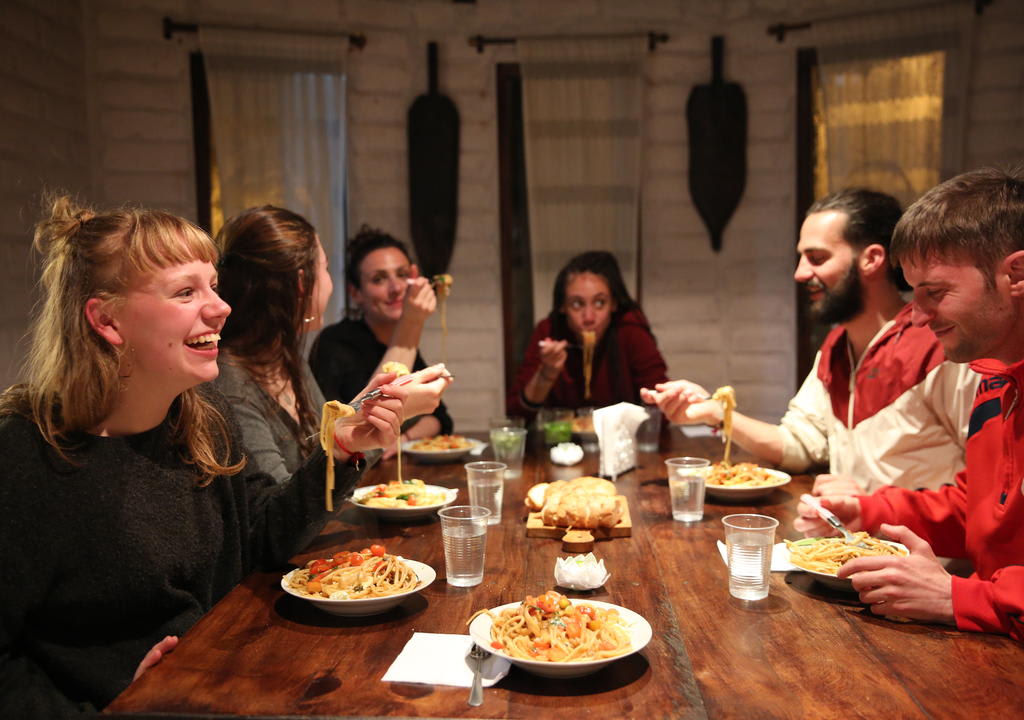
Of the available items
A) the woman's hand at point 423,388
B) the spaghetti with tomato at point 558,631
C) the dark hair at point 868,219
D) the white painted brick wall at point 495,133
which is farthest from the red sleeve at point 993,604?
the white painted brick wall at point 495,133

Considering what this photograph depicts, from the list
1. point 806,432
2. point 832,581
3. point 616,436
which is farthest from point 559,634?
point 806,432

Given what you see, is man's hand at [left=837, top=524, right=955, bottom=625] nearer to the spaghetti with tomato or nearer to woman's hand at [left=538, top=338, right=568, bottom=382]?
the spaghetti with tomato

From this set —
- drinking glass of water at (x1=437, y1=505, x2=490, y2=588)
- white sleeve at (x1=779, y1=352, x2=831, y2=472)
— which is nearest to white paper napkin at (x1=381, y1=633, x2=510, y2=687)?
drinking glass of water at (x1=437, y1=505, x2=490, y2=588)

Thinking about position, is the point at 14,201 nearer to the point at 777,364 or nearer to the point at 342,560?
the point at 342,560

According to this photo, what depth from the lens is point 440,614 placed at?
152cm

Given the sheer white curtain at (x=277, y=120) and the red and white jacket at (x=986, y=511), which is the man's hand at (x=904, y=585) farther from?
the sheer white curtain at (x=277, y=120)

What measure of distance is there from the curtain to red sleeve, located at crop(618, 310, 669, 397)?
52.7 inches

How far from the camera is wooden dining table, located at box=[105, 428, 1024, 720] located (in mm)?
1173

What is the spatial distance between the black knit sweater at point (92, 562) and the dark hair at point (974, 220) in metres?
1.50

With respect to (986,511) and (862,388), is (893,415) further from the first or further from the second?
(986,511)

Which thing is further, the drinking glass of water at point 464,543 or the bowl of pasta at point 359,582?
the drinking glass of water at point 464,543

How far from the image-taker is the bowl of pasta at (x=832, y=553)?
5.19 ft

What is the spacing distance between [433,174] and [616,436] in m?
2.63

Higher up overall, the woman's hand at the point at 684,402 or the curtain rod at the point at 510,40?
the curtain rod at the point at 510,40
